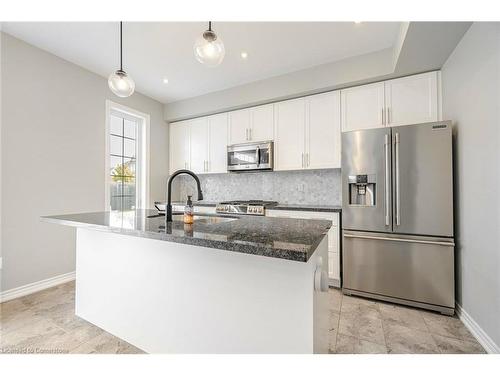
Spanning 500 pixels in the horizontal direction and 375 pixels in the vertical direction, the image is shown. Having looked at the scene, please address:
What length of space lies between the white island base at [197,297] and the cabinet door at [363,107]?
81.9 inches

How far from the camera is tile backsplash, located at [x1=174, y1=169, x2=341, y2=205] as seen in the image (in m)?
3.38

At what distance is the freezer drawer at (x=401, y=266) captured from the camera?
218cm

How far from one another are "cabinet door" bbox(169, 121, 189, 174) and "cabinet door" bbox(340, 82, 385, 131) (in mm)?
2687

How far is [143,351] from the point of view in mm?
1583

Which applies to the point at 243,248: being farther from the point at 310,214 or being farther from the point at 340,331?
the point at 310,214

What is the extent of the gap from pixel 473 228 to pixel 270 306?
192 centimetres

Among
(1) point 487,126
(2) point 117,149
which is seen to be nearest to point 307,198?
(1) point 487,126

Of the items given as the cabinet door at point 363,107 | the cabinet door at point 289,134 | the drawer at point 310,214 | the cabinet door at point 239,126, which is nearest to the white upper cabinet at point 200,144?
the cabinet door at point 239,126

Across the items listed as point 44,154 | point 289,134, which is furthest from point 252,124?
point 44,154

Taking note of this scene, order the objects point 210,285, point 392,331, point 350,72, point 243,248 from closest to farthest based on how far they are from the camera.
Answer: point 243,248 → point 210,285 → point 392,331 → point 350,72

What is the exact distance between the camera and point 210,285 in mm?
1282

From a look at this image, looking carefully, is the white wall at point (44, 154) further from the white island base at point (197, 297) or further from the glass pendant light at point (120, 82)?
the glass pendant light at point (120, 82)

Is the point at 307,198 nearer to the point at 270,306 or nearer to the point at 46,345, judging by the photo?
the point at 270,306

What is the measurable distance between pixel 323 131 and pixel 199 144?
6.98 feet
